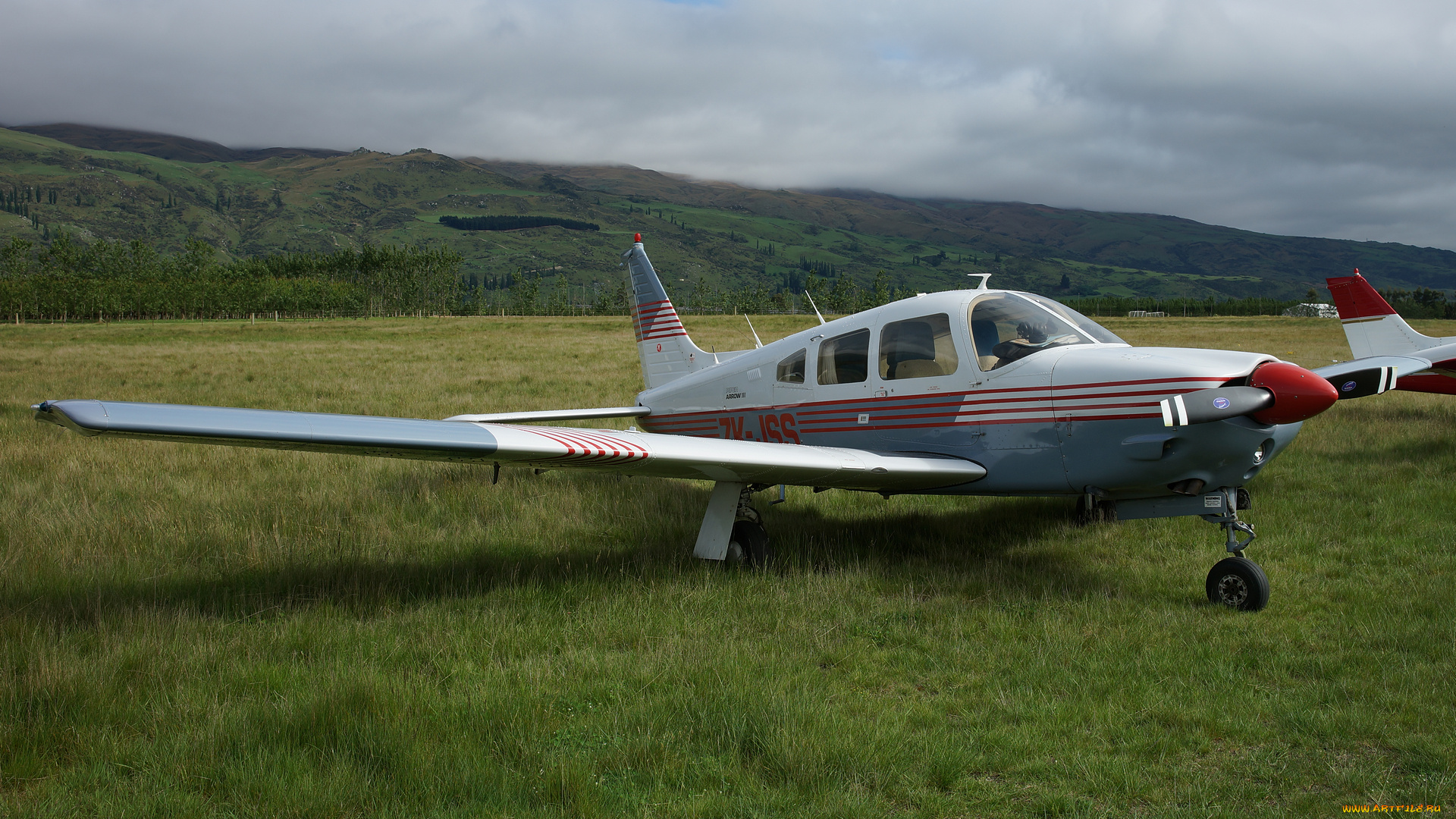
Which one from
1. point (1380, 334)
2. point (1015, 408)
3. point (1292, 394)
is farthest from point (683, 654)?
point (1380, 334)

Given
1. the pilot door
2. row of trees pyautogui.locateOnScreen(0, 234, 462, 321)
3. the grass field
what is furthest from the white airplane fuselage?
row of trees pyautogui.locateOnScreen(0, 234, 462, 321)

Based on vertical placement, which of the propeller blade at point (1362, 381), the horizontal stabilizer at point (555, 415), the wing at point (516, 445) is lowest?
the horizontal stabilizer at point (555, 415)

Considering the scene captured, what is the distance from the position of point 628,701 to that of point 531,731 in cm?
56

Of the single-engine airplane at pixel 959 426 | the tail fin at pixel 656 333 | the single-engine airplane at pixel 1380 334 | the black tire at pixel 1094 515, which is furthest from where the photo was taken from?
the single-engine airplane at pixel 1380 334

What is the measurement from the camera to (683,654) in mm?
4695

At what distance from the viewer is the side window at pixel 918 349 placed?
655 cm

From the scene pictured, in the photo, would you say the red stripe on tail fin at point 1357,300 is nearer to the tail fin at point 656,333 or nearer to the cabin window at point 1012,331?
the cabin window at point 1012,331

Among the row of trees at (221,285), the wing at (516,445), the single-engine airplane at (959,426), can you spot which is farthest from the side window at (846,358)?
the row of trees at (221,285)

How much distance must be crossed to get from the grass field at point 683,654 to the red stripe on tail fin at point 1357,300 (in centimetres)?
570

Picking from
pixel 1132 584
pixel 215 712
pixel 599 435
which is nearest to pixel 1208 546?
pixel 1132 584

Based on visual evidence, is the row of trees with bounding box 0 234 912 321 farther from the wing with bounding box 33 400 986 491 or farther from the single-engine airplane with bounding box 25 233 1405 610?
the wing with bounding box 33 400 986 491

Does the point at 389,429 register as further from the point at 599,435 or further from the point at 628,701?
the point at 628,701

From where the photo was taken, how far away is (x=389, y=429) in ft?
15.0

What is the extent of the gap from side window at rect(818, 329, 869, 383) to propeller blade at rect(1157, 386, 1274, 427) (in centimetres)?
250
